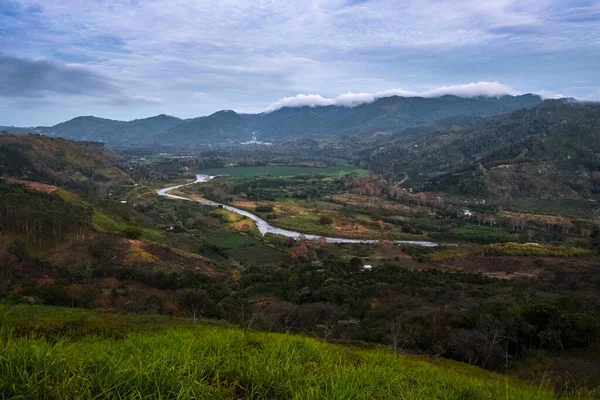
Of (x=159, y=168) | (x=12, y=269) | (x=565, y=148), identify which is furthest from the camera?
(x=159, y=168)

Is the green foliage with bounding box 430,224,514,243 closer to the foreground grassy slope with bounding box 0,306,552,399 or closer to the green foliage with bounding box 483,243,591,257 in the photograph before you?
the green foliage with bounding box 483,243,591,257

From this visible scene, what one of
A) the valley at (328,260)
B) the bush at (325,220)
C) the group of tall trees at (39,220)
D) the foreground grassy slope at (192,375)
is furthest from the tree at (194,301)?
the bush at (325,220)

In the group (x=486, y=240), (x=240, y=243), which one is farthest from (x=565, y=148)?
(x=240, y=243)

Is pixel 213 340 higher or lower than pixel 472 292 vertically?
higher

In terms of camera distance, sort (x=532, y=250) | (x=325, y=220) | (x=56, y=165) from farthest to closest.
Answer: (x=56, y=165), (x=325, y=220), (x=532, y=250)

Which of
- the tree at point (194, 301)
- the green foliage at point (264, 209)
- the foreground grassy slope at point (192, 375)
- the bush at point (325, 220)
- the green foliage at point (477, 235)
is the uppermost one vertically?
the foreground grassy slope at point (192, 375)

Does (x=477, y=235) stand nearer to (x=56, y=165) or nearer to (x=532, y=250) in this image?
(x=532, y=250)

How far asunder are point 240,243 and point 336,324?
4794 centimetres

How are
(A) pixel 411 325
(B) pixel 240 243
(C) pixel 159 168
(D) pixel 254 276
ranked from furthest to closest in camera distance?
(C) pixel 159 168
(B) pixel 240 243
(D) pixel 254 276
(A) pixel 411 325

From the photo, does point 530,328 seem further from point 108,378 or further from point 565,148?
point 565,148

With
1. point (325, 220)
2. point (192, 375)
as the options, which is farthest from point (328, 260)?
point (192, 375)

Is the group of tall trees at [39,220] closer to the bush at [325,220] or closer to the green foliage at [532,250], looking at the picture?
the bush at [325,220]

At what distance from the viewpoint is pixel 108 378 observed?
142 inches

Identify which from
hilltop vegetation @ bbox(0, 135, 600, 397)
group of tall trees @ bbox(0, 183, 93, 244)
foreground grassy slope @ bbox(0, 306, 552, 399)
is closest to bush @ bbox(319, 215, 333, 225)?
hilltop vegetation @ bbox(0, 135, 600, 397)
